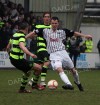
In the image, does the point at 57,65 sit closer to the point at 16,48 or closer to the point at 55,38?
the point at 55,38

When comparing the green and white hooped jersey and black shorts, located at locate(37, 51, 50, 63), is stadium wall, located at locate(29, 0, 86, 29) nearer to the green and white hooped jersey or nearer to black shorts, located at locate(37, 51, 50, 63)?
black shorts, located at locate(37, 51, 50, 63)

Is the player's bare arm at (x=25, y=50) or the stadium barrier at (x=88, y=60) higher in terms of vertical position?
the player's bare arm at (x=25, y=50)

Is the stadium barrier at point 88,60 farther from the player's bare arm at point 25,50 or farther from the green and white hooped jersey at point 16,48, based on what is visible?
the player's bare arm at point 25,50

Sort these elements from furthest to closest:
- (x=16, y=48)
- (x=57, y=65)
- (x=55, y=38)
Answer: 1. (x=55, y=38)
2. (x=57, y=65)
3. (x=16, y=48)

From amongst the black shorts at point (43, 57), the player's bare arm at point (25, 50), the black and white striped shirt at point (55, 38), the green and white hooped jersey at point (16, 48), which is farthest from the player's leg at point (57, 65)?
the black shorts at point (43, 57)

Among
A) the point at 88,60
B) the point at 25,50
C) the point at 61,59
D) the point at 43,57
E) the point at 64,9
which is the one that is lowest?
the point at 88,60

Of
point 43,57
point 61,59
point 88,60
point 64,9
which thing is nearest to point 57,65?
point 61,59

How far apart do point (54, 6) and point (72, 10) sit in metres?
1.07

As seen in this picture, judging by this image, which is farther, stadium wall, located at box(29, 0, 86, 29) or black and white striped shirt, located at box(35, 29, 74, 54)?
stadium wall, located at box(29, 0, 86, 29)

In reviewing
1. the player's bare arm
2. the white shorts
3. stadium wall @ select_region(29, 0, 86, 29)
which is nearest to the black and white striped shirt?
the white shorts

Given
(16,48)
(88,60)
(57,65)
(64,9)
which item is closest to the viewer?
(16,48)

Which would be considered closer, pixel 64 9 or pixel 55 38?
pixel 55 38

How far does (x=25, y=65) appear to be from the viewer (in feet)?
48.8

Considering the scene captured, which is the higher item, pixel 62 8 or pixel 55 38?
pixel 55 38
